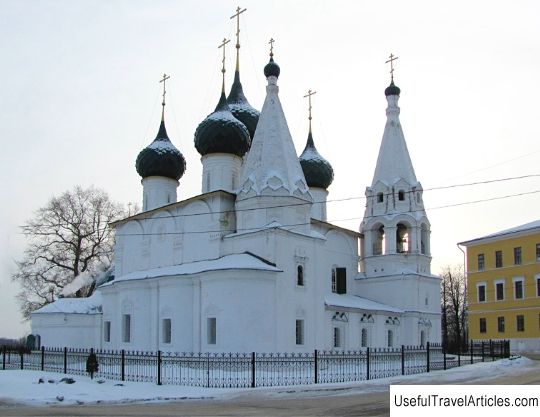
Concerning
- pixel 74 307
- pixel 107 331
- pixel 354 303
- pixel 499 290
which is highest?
pixel 499 290

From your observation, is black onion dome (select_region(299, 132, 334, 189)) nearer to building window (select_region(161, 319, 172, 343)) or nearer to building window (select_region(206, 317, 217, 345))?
building window (select_region(161, 319, 172, 343))

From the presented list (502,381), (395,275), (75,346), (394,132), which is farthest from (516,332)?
(75,346)

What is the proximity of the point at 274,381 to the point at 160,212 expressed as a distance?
15.3 meters

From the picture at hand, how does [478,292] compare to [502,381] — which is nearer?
[502,381]

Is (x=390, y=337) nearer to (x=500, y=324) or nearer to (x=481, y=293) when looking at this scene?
(x=500, y=324)

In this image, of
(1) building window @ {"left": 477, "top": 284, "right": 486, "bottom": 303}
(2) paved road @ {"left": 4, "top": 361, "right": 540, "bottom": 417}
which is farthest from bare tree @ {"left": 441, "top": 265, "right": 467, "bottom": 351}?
(2) paved road @ {"left": 4, "top": 361, "right": 540, "bottom": 417}

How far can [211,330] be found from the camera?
2545 centimetres

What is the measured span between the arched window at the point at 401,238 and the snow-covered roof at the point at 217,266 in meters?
11.7

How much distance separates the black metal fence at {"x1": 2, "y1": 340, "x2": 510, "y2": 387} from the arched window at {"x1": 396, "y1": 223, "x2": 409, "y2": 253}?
12220 millimetres

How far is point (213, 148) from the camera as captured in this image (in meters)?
30.8

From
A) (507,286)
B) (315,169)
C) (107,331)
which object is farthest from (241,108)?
(507,286)

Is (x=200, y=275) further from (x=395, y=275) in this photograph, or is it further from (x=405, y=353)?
(x=395, y=275)

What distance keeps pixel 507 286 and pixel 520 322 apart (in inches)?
90.4

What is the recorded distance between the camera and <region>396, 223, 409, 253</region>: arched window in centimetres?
3527
